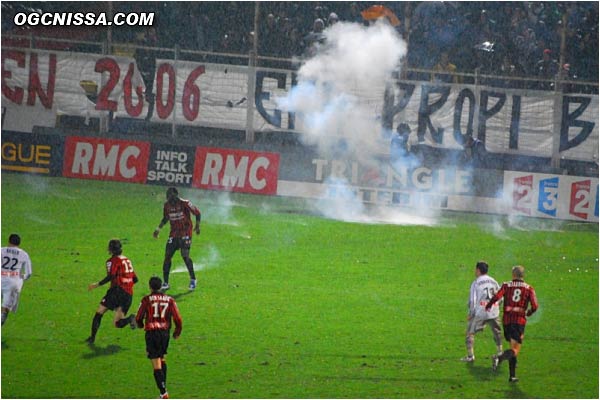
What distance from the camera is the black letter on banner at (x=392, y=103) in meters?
A: 27.2

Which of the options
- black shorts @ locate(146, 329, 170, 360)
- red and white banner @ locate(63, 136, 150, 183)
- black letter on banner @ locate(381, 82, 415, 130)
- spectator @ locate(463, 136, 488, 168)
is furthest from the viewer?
red and white banner @ locate(63, 136, 150, 183)

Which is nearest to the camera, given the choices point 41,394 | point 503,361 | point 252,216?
point 41,394

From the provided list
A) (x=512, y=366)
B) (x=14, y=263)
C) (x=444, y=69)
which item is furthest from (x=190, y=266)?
(x=444, y=69)

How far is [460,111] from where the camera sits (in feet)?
88.6

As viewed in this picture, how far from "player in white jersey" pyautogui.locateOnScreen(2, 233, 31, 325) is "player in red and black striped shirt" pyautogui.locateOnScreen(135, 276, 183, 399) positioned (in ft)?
9.70

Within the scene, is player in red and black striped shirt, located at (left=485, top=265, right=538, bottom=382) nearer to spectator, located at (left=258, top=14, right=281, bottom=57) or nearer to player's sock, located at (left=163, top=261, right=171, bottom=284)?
player's sock, located at (left=163, top=261, right=171, bottom=284)

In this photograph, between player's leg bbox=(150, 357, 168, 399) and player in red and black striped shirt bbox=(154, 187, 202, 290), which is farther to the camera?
player in red and black striped shirt bbox=(154, 187, 202, 290)

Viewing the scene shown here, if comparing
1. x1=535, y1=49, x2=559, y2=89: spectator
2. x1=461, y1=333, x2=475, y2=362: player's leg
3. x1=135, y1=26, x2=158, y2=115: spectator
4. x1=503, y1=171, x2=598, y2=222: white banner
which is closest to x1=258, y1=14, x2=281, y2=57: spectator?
x1=135, y1=26, x2=158, y2=115: spectator

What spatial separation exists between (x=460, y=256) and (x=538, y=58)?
291 inches

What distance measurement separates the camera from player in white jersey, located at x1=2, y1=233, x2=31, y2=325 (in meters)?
16.1

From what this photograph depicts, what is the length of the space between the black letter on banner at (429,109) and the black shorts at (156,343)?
1446 centimetres

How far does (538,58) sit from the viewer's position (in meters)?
27.6

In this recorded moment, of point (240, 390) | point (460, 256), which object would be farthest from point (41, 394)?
point (460, 256)

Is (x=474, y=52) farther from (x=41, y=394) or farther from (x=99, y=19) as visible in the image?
(x=41, y=394)
